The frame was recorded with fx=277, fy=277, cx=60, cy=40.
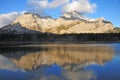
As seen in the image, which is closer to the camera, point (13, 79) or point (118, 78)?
point (118, 78)

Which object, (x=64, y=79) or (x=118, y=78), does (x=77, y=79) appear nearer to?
(x=64, y=79)

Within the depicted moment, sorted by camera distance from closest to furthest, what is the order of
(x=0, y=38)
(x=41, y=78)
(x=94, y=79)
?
(x=94, y=79) < (x=41, y=78) < (x=0, y=38)

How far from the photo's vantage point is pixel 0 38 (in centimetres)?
19988

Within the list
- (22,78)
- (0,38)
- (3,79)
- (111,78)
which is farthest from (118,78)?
(0,38)

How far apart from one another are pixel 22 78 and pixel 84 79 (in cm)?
612

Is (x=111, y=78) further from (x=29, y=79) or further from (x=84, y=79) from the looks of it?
(x=29, y=79)

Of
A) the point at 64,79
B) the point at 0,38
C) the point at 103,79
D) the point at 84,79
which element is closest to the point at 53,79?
the point at 64,79

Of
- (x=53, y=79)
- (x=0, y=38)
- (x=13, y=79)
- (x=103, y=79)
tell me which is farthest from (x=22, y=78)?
(x=0, y=38)

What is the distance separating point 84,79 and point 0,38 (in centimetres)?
18140

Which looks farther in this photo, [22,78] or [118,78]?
[22,78]

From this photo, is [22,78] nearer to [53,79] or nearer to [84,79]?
[53,79]

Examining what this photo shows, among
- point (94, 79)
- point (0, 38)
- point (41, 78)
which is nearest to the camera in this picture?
point (94, 79)

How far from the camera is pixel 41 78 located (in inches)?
1019

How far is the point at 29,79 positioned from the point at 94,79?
597 centimetres
